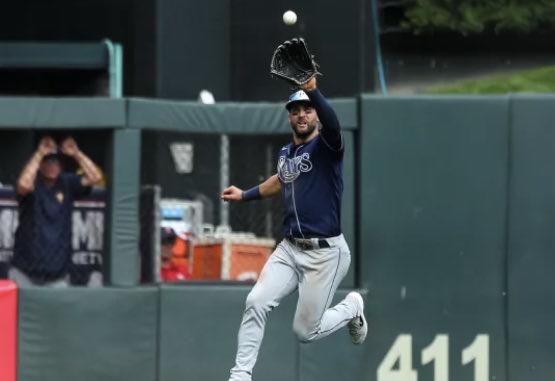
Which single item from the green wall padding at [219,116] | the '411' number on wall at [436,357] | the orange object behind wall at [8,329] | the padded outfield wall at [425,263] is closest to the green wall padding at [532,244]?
the padded outfield wall at [425,263]

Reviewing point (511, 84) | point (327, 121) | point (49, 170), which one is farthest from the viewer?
point (511, 84)

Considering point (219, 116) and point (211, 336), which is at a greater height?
point (219, 116)

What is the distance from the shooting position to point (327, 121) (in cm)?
697

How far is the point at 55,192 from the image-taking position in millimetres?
9562

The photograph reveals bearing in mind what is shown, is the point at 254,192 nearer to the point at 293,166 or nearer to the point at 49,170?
the point at 293,166

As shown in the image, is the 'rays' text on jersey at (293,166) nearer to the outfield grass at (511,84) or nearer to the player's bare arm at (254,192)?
the player's bare arm at (254,192)

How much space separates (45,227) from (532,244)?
3.71m

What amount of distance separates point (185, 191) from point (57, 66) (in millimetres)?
5762

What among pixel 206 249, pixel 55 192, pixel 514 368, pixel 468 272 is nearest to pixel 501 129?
pixel 468 272

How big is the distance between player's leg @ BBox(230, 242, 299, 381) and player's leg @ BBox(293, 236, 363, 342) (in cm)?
10

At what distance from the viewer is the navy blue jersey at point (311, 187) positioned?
292 inches

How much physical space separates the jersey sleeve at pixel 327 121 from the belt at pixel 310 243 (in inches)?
23.5

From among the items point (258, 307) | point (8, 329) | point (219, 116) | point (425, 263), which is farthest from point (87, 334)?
point (425, 263)

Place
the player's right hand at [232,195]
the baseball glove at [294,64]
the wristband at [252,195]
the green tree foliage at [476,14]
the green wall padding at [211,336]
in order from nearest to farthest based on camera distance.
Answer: the baseball glove at [294,64]
the player's right hand at [232,195]
the wristband at [252,195]
the green wall padding at [211,336]
the green tree foliage at [476,14]
